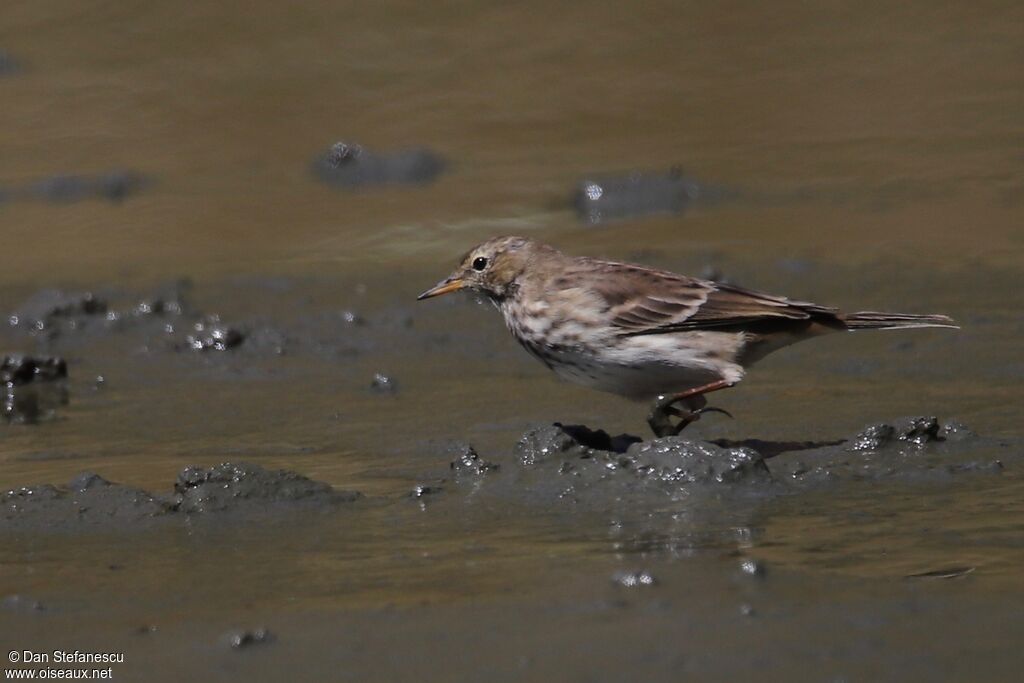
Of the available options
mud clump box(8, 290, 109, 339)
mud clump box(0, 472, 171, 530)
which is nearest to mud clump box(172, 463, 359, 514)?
mud clump box(0, 472, 171, 530)

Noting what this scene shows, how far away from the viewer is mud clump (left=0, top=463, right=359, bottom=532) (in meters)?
6.76

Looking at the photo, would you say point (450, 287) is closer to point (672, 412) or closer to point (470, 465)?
point (672, 412)

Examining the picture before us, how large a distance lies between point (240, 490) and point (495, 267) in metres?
2.15

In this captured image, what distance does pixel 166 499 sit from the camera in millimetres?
6887

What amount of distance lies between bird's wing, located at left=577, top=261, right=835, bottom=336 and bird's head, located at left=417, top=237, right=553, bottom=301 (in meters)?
0.53

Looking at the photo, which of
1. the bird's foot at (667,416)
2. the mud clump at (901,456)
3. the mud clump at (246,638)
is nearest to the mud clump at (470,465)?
the bird's foot at (667,416)

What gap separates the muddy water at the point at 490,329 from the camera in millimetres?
5219

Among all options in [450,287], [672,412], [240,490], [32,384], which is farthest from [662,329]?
[32,384]

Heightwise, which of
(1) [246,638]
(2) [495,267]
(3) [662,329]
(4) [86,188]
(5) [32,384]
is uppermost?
(2) [495,267]

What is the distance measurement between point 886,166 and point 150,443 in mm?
8190

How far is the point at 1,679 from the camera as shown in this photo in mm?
4969

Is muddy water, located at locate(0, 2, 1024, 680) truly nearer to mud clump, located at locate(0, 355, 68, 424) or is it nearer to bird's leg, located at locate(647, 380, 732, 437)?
mud clump, located at locate(0, 355, 68, 424)

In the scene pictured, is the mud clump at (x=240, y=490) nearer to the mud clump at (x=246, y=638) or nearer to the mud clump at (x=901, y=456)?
the mud clump at (x=246, y=638)

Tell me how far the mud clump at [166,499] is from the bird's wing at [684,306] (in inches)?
63.7
